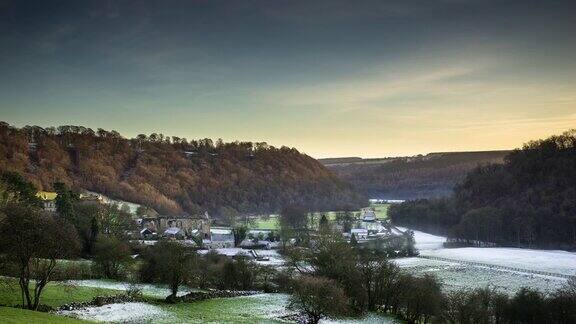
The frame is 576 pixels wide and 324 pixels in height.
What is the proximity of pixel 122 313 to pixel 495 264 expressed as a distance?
2551 inches

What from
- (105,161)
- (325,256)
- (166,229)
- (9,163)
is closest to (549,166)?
(166,229)

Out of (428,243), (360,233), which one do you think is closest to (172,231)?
(360,233)

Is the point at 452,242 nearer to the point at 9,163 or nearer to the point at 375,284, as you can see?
the point at 375,284

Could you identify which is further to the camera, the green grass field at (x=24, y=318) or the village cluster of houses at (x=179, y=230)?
the village cluster of houses at (x=179, y=230)

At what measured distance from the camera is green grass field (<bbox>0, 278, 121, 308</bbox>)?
31.9 m

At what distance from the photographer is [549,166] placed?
15700 centimetres

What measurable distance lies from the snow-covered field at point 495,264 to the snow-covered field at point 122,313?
31860mm

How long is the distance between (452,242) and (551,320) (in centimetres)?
8468

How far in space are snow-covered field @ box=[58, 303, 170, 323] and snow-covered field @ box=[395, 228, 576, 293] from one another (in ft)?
105

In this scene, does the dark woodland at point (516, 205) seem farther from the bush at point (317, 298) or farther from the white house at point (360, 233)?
the bush at point (317, 298)

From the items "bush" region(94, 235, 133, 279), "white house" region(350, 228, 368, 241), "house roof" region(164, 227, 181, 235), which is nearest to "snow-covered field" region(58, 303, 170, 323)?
"bush" region(94, 235, 133, 279)

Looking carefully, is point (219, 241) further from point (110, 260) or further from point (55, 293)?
point (55, 293)

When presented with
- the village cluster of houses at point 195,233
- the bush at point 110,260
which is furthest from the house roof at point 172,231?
the bush at point 110,260

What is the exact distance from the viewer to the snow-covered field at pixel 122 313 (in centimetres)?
3017
